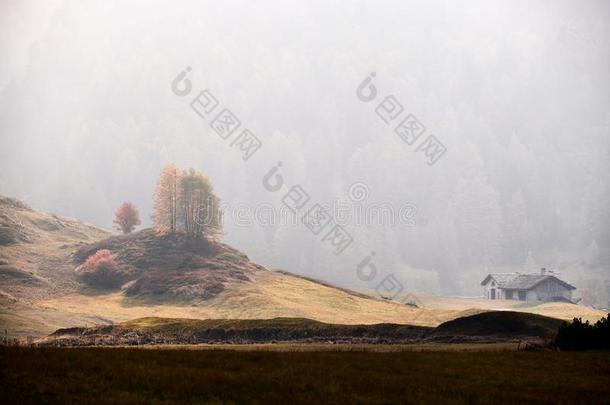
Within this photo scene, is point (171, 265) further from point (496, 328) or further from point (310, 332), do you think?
point (496, 328)

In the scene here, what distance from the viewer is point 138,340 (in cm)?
6612

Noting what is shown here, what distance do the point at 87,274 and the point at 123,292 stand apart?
1050cm

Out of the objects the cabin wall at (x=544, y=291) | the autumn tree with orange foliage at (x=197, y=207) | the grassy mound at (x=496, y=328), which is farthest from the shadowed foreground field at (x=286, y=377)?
the cabin wall at (x=544, y=291)

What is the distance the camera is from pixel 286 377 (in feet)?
95.5

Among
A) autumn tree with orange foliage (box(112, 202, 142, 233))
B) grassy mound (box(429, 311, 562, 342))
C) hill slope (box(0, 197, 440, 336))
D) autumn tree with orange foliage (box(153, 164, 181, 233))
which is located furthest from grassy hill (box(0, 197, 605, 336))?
grassy mound (box(429, 311, 562, 342))

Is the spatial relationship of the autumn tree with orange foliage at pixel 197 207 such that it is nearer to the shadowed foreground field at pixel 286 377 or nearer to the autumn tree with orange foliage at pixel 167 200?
the autumn tree with orange foliage at pixel 167 200

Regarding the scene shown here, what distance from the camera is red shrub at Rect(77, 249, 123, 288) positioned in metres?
127

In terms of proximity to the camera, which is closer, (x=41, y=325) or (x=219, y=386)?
(x=219, y=386)

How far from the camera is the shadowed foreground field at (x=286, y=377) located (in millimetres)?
25797

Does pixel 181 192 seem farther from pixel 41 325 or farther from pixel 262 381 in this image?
pixel 262 381

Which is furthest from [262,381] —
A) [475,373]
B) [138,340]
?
[138,340]

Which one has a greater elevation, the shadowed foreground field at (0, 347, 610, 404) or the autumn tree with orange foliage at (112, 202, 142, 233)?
the autumn tree with orange foliage at (112, 202, 142, 233)

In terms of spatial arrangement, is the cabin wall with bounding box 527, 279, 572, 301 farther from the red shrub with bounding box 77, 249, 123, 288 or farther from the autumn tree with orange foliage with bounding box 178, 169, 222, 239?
the red shrub with bounding box 77, 249, 123, 288

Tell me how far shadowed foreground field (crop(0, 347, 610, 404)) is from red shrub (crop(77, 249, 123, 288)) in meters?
94.5
